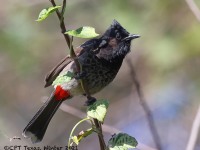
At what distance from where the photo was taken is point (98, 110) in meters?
2.30

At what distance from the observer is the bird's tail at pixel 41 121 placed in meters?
3.81

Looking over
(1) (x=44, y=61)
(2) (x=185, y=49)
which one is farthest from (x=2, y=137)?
(1) (x=44, y=61)

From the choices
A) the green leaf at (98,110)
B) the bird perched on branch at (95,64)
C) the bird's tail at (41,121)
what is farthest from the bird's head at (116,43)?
the green leaf at (98,110)

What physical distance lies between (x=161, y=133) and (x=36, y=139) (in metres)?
1.60

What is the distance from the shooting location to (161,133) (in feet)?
16.7

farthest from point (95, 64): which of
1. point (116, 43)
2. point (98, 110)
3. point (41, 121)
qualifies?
point (98, 110)

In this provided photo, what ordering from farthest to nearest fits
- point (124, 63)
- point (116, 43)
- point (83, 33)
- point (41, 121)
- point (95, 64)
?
1. point (124, 63)
2. point (41, 121)
3. point (116, 43)
4. point (95, 64)
5. point (83, 33)

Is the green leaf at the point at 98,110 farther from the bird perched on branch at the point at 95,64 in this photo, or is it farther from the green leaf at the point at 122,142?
the bird perched on branch at the point at 95,64

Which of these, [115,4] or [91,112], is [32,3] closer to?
[115,4]

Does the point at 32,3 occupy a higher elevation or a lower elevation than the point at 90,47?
higher

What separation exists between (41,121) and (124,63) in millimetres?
1589

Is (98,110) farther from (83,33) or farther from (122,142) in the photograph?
(83,33)

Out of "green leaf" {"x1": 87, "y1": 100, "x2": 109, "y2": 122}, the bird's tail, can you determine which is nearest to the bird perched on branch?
the bird's tail

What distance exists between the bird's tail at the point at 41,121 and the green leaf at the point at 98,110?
1.51 meters
